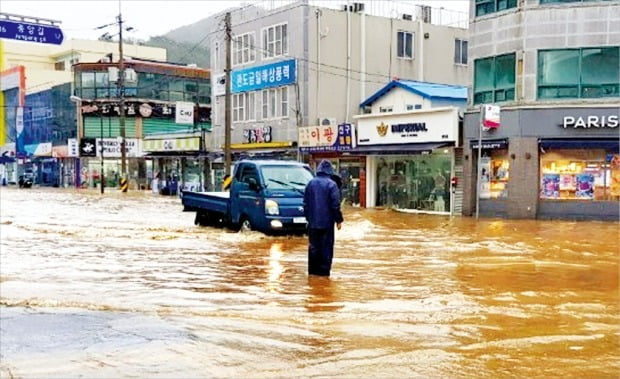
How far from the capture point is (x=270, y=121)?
121 feet

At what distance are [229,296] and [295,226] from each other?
7114mm

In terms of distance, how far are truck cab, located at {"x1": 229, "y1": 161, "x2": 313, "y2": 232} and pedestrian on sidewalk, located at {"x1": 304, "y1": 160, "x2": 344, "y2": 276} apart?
5578 millimetres

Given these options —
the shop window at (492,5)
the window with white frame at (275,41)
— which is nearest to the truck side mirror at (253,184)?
the shop window at (492,5)

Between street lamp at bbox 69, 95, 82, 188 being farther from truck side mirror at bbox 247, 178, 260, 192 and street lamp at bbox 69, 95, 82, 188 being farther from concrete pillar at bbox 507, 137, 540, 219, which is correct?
truck side mirror at bbox 247, 178, 260, 192

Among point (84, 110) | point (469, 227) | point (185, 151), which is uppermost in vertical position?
point (84, 110)

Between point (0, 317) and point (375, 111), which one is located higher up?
point (375, 111)

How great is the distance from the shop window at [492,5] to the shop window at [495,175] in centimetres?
511

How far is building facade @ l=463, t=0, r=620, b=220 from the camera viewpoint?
23453 millimetres

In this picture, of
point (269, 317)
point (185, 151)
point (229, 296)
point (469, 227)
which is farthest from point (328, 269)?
point (185, 151)

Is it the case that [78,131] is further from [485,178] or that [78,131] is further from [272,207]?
[272,207]

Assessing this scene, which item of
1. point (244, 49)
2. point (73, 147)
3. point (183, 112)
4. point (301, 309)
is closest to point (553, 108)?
point (301, 309)

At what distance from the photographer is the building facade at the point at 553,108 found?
76.9 ft

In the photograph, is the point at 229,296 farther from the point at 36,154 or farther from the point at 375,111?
the point at 36,154

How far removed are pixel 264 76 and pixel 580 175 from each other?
18141 mm
